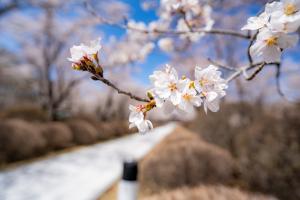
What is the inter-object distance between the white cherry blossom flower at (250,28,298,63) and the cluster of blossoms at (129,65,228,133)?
0.15 meters

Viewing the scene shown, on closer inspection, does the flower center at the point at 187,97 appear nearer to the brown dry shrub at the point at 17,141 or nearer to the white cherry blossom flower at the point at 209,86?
the white cherry blossom flower at the point at 209,86

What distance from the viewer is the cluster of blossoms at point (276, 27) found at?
28.1 inches

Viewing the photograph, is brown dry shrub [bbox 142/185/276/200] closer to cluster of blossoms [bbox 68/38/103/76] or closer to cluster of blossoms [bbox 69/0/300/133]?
cluster of blossoms [bbox 69/0/300/133]

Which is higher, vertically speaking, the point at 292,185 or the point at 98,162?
the point at 292,185

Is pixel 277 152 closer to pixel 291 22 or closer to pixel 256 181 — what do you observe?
pixel 256 181

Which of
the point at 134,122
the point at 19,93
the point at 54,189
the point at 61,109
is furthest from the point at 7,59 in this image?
the point at 134,122

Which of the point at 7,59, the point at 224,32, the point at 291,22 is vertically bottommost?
the point at 291,22

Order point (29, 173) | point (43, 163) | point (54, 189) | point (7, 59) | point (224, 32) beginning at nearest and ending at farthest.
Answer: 1. point (224, 32)
2. point (54, 189)
3. point (29, 173)
4. point (43, 163)
5. point (7, 59)

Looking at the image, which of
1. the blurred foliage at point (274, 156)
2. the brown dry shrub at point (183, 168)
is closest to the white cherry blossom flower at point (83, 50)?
the blurred foliage at point (274, 156)

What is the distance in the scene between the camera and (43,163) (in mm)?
7836

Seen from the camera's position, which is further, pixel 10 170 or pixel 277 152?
pixel 10 170

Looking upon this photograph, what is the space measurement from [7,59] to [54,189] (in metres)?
22.5

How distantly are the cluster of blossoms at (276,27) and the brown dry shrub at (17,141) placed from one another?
8.11 metres

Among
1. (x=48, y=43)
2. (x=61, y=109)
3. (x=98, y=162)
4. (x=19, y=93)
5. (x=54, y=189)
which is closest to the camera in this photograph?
(x=54, y=189)
